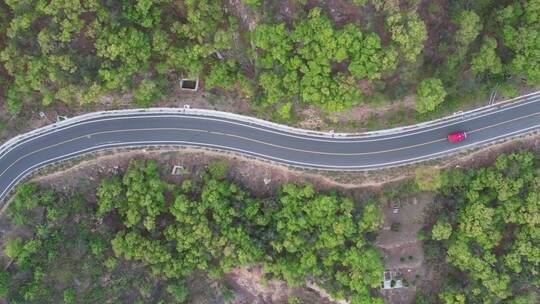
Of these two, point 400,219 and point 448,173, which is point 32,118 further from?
point 448,173

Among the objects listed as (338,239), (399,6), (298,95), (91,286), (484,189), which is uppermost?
(399,6)

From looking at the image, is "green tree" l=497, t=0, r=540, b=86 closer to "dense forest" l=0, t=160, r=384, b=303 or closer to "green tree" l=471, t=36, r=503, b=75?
"green tree" l=471, t=36, r=503, b=75

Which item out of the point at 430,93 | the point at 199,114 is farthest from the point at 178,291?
the point at 430,93

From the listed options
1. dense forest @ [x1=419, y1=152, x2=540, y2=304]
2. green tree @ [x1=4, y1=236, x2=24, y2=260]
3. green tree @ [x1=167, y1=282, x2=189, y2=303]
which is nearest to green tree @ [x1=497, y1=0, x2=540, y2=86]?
dense forest @ [x1=419, y1=152, x2=540, y2=304]

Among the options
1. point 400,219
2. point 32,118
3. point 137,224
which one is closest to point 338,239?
point 400,219

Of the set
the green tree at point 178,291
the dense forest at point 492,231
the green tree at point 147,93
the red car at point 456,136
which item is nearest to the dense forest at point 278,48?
the green tree at point 147,93

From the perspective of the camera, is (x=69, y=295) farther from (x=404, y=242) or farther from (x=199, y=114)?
(x=404, y=242)

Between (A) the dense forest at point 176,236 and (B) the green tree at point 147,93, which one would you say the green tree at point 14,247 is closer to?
(A) the dense forest at point 176,236
